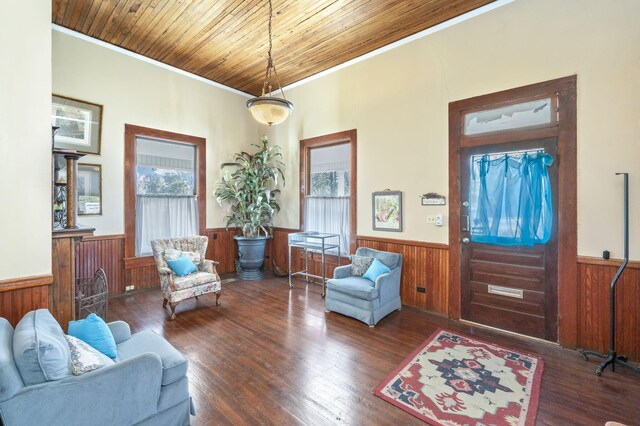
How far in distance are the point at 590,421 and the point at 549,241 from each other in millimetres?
1731

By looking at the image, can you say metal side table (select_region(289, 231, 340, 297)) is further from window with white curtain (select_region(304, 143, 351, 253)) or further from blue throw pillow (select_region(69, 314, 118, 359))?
blue throw pillow (select_region(69, 314, 118, 359))

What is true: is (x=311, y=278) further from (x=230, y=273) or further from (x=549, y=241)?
(x=549, y=241)

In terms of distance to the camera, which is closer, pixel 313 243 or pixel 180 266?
pixel 180 266

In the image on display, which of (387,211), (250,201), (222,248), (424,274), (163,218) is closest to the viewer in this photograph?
(424,274)

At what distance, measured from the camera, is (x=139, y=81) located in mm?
4785

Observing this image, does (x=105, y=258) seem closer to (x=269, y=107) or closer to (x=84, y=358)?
(x=84, y=358)

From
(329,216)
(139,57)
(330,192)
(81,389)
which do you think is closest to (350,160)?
(330,192)

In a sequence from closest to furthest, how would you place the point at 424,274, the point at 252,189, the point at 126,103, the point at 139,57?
the point at 424,274 < the point at 126,103 < the point at 139,57 < the point at 252,189

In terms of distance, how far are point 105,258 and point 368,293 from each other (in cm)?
403

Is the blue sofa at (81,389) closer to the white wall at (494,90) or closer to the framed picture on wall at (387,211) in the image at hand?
the framed picture on wall at (387,211)

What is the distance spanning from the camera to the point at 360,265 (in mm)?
4191

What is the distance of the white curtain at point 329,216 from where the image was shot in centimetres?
511

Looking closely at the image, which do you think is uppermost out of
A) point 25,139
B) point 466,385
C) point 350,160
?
point 350,160

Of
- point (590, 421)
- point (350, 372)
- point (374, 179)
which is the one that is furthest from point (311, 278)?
point (590, 421)
